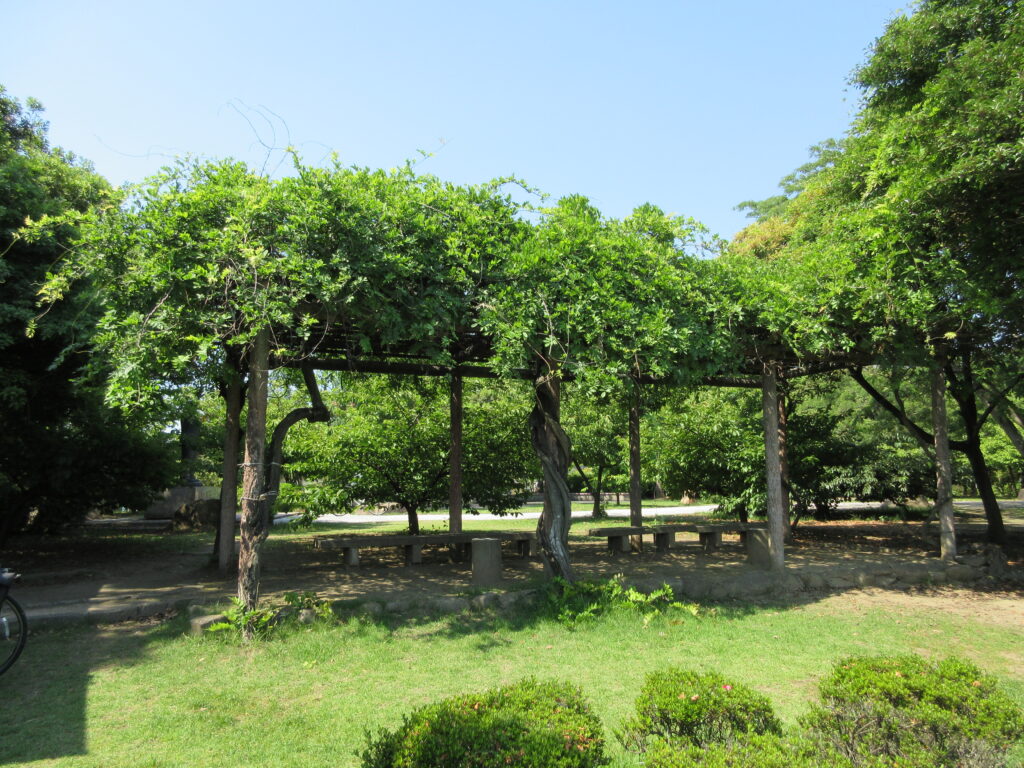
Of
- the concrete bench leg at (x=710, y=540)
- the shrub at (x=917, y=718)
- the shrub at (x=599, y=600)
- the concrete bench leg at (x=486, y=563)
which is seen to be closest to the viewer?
the shrub at (x=917, y=718)

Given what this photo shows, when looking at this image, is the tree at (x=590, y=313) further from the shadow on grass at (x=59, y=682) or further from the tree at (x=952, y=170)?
the shadow on grass at (x=59, y=682)

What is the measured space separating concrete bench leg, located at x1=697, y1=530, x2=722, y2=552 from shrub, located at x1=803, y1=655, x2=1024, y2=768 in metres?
8.66

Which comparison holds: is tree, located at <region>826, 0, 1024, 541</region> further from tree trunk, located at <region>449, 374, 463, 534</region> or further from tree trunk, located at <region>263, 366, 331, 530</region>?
tree trunk, located at <region>263, 366, 331, 530</region>

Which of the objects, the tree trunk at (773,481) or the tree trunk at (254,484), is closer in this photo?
the tree trunk at (254,484)

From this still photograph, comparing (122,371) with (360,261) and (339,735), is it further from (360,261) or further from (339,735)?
(339,735)

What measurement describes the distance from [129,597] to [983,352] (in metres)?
12.5

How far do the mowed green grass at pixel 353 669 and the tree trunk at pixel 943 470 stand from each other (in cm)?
A: 293

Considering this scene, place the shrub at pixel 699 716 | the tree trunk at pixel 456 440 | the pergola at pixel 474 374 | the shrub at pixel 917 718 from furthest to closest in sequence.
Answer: the tree trunk at pixel 456 440 → the pergola at pixel 474 374 → the shrub at pixel 699 716 → the shrub at pixel 917 718

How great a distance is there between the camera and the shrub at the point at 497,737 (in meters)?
2.51

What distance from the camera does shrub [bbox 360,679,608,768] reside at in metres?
2.51

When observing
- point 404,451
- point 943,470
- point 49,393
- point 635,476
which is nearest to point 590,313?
point 404,451

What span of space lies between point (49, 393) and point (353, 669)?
772 centimetres

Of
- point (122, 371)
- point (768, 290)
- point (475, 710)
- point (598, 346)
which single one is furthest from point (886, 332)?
point (122, 371)

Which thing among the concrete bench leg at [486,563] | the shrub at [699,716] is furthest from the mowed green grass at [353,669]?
the concrete bench leg at [486,563]
